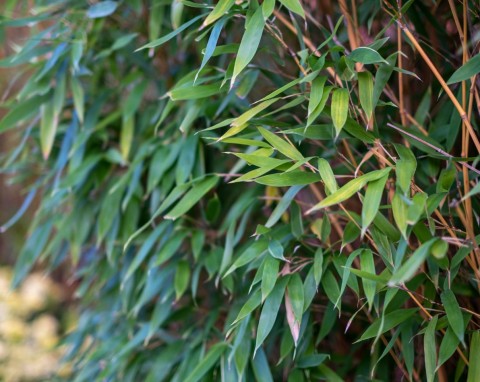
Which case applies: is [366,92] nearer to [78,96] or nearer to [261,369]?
[261,369]

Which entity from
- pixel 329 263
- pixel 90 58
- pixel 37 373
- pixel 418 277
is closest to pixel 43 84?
pixel 90 58

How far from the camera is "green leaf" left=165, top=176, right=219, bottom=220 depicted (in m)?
0.98

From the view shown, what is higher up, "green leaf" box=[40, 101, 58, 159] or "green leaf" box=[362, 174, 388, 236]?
"green leaf" box=[40, 101, 58, 159]

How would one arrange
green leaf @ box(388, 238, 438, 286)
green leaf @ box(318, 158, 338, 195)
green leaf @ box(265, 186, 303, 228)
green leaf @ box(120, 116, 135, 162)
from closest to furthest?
green leaf @ box(388, 238, 438, 286), green leaf @ box(318, 158, 338, 195), green leaf @ box(265, 186, 303, 228), green leaf @ box(120, 116, 135, 162)

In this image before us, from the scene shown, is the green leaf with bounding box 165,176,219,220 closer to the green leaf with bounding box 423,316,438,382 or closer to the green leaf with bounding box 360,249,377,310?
the green leaf with bounding box 360,249,377,310

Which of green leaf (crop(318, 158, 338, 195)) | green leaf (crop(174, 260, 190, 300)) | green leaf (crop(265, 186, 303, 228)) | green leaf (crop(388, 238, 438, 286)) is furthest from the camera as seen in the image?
green leaf (crop(174, 260, 190, 300))

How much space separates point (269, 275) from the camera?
0.84 m

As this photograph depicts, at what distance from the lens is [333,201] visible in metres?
0.72

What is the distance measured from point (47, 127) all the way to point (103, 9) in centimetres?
27

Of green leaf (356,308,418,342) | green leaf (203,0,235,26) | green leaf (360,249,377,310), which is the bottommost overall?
green leaf (356,308,418,342)

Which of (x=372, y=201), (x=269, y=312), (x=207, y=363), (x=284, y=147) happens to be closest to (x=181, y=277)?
(x=207, y=363)

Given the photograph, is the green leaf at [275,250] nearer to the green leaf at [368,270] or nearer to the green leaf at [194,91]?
the green leaf at [368,270]

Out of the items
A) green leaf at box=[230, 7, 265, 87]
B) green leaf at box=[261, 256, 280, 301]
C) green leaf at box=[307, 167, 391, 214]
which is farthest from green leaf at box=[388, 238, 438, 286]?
green leaf at box=[230, 7, 265, 87]

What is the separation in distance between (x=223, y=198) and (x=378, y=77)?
58 cm
